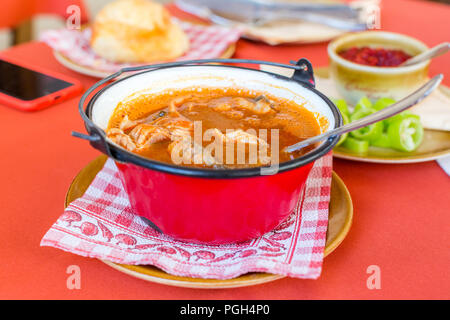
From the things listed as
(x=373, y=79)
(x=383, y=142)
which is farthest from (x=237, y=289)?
(x=373, y=79)

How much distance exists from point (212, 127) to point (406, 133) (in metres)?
0.60

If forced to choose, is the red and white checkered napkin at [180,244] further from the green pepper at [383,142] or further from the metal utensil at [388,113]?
the green pepper at [383,142]

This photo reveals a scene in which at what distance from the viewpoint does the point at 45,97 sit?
1606mm

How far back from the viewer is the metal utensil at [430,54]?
152 centimetres

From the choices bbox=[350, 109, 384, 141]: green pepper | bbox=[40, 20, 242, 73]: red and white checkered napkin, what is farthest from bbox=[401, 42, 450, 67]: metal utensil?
bbox=[40, 20, 242, 73]: red and white checkered napkin

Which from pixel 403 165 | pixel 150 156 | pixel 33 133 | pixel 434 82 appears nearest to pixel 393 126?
pixel 403 165

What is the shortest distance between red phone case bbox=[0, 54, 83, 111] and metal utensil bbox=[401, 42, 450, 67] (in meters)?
1.18

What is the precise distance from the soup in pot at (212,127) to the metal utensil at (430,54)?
684 mm

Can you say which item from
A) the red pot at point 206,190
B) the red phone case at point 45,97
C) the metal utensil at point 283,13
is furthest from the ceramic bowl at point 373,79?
the red phone case at point 45,97

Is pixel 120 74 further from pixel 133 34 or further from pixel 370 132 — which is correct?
pixel 133 34

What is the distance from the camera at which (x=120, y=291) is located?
89cm

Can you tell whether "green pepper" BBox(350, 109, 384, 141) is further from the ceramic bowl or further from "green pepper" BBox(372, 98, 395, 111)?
the ceramic bowl

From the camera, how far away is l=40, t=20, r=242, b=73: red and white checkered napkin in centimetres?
192
